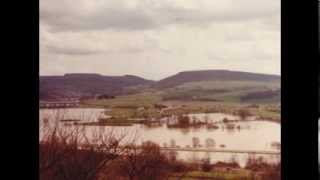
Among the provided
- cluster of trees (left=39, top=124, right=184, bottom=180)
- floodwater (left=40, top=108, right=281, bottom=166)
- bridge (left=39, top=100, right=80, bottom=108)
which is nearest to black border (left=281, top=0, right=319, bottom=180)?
floodwater (left=40, top=108, right=281, bottom=166)

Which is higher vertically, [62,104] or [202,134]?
[62,104]

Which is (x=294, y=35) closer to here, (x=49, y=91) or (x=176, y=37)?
(x=176, y=37)

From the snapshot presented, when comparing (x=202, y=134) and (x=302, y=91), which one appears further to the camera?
(x=202, y=134)

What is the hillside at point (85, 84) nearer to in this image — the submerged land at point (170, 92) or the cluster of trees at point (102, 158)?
the submerged land at point (170, 92)

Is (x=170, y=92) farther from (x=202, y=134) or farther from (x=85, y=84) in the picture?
(x=85, y=84)

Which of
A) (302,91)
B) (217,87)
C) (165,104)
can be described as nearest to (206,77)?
(217,87)

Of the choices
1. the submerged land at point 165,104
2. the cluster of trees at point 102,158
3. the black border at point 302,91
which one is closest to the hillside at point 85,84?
the submerged land at point 165,104

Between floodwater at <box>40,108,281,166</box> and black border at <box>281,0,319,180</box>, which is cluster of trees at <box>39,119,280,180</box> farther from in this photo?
black border at <box>281,0,319,180</box>
